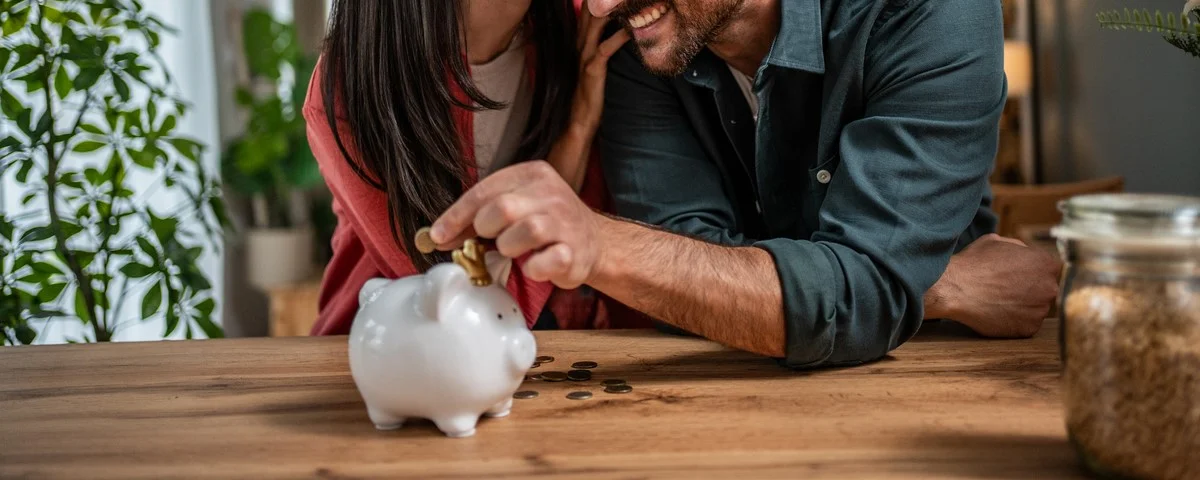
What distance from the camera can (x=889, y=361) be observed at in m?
1.21

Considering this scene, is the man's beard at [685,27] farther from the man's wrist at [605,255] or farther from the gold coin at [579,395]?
the gold coin at [579,395]

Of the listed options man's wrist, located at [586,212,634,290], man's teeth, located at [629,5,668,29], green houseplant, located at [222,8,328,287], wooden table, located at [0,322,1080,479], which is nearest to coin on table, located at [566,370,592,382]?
wooden table, located at [0,322,1080,479]

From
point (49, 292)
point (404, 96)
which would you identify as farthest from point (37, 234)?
point (404, 96)

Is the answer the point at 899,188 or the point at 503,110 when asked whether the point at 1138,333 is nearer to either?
the point at 899,188

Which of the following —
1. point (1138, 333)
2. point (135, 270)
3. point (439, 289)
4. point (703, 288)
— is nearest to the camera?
point (1138, 333)

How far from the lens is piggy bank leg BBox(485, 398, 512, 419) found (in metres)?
0.99

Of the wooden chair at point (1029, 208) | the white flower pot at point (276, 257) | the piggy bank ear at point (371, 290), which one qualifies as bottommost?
the white flower pot at point (276, 257)

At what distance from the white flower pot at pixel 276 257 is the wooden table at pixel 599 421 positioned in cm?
277

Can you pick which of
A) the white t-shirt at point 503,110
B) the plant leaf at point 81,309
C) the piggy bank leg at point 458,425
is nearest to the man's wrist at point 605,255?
the piggy bank leg at point 458,425

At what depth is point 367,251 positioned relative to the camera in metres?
1.76

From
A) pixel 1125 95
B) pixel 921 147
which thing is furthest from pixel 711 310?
pixel 1125 95

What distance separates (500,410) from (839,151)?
0.64 meters

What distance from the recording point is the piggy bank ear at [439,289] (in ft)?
2.95

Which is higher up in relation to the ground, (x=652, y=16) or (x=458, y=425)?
(x=652, y=16)
